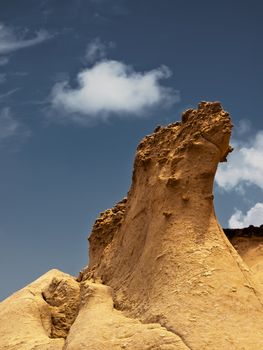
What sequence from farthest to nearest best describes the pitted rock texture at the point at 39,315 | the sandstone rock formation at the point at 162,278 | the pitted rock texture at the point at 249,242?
the pitted rock texture at the point at 249,242, the pitted rock texture at the point at 39,315, the sandstone rock formation at the point at 162,278

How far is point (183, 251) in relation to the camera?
8938mm

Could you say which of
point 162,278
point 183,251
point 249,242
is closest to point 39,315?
point 162,278

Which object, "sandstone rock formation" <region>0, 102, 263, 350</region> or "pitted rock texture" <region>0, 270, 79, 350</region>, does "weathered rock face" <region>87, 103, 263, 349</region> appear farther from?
"pitted rock texture" <region>0, 270, 79, 350</region>

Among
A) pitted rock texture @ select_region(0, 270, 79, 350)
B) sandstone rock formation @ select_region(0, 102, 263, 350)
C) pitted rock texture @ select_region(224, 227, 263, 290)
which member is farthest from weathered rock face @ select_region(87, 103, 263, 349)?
pitted rock texture @ select_region(224, 227, 263, 290)

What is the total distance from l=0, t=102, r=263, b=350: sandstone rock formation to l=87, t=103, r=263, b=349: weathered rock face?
2cm

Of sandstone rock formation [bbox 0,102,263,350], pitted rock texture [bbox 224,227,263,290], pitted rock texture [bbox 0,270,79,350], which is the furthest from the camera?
pitted rock texture [bbox 224,227,263,290]

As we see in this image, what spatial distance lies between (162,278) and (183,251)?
0.52 m

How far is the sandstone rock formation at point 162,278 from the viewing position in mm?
7875

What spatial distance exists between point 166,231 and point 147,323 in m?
1.61

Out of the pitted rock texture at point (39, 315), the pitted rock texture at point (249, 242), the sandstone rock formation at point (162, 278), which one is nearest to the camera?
the sandstone rock formation at point (162, 278)

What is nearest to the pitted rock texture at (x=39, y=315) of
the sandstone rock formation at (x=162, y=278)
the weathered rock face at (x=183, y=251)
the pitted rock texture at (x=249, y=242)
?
the sandstone rock formation at (x=162, y=278)

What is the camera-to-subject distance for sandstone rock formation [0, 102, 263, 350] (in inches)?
310

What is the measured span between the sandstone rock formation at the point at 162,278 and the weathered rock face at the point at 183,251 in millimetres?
16

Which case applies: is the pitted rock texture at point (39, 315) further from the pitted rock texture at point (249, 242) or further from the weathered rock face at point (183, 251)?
the pitted rock texture at point (249, 242)
